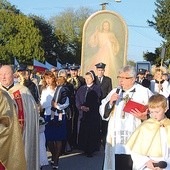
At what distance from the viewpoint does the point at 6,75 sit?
671 cm

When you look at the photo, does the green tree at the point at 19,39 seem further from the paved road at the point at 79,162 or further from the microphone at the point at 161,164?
the microphone at the point at 161,164

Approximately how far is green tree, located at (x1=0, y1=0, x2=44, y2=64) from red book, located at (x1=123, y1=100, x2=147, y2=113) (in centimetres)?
5441

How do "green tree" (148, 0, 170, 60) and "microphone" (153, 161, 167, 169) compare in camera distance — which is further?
"green tree" (148, 0, 170, 60)

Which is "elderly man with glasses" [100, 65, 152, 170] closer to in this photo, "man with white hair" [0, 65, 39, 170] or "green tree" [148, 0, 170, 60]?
"man with white hair" [0, 65, 39, 170]

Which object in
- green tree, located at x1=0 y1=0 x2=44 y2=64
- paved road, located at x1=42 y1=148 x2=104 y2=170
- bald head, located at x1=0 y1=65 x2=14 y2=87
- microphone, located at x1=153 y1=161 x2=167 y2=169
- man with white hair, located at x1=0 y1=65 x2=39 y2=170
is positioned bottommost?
paved road, located at x1=42 y1=148 x2=104 y2=170

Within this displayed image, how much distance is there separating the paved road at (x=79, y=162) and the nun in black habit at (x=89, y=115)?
0.20 metres

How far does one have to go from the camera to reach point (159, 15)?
52.6 metres

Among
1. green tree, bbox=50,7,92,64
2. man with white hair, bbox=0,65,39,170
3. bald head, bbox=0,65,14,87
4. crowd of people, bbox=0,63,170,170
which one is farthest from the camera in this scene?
green tree, bbox=50,7,92,64

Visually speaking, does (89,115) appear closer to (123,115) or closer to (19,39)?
(123,115)

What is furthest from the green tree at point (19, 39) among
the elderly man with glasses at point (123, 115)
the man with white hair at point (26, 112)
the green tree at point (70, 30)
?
the elderly man with glasses at point (123, 115)

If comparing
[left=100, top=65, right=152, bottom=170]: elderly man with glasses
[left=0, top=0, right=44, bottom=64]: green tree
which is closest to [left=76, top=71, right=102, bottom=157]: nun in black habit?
[left=100, top=65, right=152, bottom=170]: elderly man with glasses

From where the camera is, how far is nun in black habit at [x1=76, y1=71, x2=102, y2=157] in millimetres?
11000

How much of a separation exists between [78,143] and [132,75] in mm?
5551

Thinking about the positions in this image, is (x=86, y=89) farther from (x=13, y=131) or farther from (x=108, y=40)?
(x=13, y=131)
